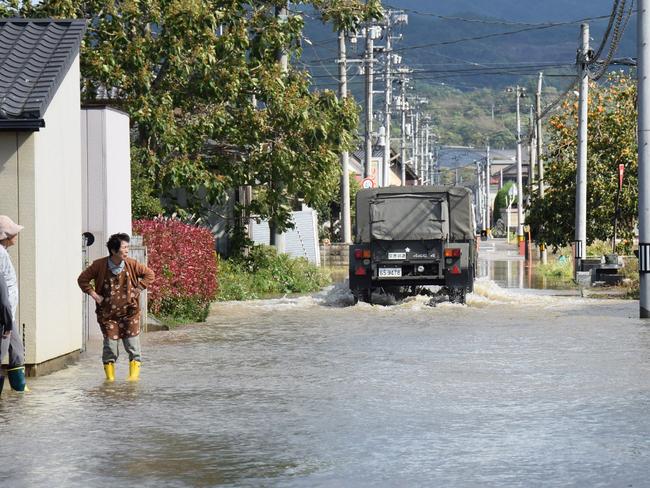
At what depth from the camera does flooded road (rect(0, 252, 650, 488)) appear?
9.63 meters

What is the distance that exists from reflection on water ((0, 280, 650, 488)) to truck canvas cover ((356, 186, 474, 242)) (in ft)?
24.2

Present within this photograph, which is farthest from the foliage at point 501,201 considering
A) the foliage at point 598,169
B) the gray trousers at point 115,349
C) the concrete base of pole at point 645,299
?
the gray trousers at point 115,349

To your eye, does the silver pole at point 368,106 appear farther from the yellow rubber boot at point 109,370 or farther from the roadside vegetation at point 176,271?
the yellow rubber boot at point 109,370

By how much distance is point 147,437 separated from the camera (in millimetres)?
11203

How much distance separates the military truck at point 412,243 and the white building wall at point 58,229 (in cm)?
1119

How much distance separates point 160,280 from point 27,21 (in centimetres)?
643

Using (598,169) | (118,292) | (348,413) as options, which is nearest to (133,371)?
(118,292)

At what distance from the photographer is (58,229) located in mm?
16828

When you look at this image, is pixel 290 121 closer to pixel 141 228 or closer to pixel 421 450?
pixel 141 228

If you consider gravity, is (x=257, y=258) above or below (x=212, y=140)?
below

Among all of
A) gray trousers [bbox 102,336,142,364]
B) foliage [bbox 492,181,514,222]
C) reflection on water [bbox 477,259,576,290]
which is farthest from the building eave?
foliage [bbox 492,181,514,222]

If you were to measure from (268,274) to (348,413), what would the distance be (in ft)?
77.2

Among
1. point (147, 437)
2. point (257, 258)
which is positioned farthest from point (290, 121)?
point (147, 437)

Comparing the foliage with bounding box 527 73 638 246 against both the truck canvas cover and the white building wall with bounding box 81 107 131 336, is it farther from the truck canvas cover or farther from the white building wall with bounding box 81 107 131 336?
the white building wall with bounding box 81 107 131 336
